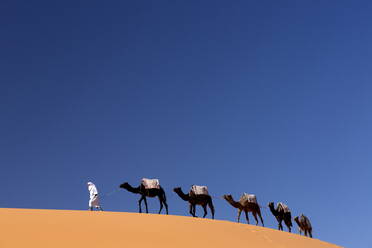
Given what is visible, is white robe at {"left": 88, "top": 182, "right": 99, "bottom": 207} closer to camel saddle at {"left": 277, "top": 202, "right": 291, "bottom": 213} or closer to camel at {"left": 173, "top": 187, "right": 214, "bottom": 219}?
camel at {"left": 173, "top": 187, "right": 214, "bottom": 219}

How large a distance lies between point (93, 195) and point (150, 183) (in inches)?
106

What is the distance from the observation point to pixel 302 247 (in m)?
18.1

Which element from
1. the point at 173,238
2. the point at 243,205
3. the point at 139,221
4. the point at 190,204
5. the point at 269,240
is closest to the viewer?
the point at 173,238

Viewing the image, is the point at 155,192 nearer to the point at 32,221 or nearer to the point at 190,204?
the point at 190,204

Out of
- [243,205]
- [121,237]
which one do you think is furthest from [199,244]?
[243,205]

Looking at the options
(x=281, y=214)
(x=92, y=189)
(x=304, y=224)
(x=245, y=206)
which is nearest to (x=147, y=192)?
(x=92, y=189)

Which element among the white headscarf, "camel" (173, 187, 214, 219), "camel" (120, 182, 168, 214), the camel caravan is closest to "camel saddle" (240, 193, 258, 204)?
the camel caravan

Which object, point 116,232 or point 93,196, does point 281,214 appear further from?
point 116,232

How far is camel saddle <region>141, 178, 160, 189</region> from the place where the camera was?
21.0 m

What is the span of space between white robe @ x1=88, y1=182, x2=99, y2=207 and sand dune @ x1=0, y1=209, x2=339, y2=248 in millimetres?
2773

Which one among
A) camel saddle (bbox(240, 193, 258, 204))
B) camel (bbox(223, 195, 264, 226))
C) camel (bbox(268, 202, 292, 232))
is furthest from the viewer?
camel (bbox(268, 202, 292, 232))

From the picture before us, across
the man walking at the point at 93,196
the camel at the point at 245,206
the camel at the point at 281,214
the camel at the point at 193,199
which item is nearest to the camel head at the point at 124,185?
the man walking at the point at 93,196

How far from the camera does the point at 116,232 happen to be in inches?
522

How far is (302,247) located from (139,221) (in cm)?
640
